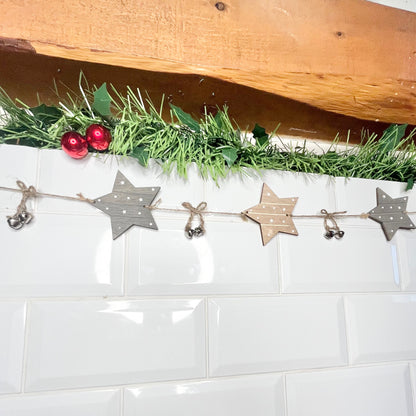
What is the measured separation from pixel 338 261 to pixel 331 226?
0.23 ft

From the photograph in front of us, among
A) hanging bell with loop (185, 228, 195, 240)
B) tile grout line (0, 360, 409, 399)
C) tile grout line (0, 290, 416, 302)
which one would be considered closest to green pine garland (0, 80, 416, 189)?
hanging bell with loop (185, 228, 195, 240)

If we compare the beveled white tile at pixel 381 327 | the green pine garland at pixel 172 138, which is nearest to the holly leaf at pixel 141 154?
the green pine garland at pixel 172 138

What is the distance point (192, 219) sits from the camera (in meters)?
0.59

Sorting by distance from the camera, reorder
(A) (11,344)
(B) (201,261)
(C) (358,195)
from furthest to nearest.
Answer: (C) (358,195) < (B) (201,261) < (A) (11,344)

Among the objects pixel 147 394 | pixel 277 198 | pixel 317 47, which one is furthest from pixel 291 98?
pixel 147 394

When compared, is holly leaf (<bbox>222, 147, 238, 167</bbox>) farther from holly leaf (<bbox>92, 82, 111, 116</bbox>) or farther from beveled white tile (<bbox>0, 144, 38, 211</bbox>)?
beveled white tile (<bbox>0, 144, 38, 211</bbox>)

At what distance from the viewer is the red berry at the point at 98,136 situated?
0.54 m

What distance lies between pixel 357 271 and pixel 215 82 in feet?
1.53

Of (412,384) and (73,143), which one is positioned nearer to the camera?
(73,143)

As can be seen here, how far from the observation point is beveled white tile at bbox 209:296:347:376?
571 millimetres

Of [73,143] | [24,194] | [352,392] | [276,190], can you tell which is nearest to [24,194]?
[24,194]

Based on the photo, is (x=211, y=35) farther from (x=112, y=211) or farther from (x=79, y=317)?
(x=79, y=317)

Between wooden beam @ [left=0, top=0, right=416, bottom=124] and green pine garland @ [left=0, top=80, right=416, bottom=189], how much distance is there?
0.08 metres

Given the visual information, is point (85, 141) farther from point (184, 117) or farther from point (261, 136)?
point (261, 136)
